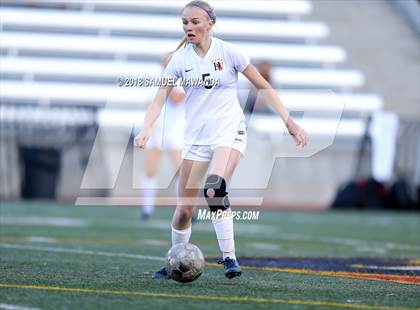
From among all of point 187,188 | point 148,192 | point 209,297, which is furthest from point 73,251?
point 148,192

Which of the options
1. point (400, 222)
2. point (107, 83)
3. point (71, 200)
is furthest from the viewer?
point (107, 83)

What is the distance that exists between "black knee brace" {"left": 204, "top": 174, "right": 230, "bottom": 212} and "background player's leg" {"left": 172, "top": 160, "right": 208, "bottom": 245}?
19cm

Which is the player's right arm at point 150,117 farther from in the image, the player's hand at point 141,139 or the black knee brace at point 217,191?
the black knee brace at point 217,191

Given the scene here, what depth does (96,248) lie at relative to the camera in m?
9.27

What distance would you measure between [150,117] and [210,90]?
Answer: 1.35 ft

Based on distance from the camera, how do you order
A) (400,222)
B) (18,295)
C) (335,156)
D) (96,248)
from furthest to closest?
(335,156) → (400,222) → (96,248) → (18,295)

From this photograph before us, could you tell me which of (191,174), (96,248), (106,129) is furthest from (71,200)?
(191,174)

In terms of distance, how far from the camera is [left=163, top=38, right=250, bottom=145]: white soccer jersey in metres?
6.64

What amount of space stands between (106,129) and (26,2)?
4272 mm

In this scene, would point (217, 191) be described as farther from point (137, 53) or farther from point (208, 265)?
point (137, 53)

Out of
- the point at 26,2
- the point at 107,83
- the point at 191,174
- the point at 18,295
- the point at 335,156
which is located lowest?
the point at 18,295

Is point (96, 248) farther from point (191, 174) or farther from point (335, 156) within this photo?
point (335, 156)

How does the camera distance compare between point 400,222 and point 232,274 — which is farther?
point 400,222

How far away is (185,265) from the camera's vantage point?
6238mm
